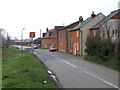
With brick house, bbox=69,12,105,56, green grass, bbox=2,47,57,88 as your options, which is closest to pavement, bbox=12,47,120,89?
green grass, bbox=2,47,57,88

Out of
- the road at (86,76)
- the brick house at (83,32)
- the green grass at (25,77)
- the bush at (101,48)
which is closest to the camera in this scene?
the green grass at (25,77)

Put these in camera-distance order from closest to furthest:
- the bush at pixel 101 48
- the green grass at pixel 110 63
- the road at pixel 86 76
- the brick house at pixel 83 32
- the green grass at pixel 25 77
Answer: the green grass at pixel 25 77 → the road at pixel 86 76 → the green grass at pixel 110 63 → the bush at pixel 101 48 → the brick house at pixel 83 32

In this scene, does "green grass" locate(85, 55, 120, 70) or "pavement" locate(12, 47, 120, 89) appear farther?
"green grass" locate(85, 55, 120, 70)

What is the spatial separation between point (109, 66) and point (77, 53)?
15.7 m

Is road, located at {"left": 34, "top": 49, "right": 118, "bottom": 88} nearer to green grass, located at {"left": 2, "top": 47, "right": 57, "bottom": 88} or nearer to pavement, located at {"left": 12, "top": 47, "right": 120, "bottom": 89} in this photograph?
pavement, located at {"left": 12, "top": 47, "right": 120, "bottom": 89}

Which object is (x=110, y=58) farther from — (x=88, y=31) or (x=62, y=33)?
(x=62, y=33)

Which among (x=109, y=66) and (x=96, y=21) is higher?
(x=96, y=21)

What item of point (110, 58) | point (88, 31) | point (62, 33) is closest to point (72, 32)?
point (88, 31)

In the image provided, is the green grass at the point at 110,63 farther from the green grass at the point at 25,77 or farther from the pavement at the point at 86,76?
the green grass at the point at 25,77

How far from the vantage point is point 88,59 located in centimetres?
2427

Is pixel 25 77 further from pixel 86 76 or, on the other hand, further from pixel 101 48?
pixel 101 48

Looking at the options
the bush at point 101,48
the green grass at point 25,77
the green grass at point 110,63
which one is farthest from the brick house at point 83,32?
the green grass at point 25,77

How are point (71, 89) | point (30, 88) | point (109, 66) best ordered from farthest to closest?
1. point (109, 66)
2. point (71, 89)
3. point (30, 88)

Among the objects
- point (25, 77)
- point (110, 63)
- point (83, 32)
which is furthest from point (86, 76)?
point (83, 32)
